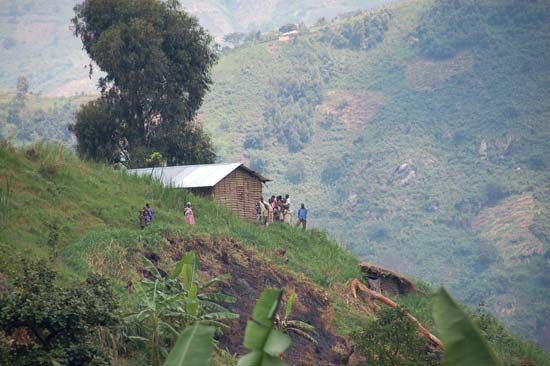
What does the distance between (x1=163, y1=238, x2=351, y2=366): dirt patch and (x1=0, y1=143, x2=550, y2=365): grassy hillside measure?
4 centimetres

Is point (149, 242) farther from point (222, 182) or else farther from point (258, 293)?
point (222, 182)

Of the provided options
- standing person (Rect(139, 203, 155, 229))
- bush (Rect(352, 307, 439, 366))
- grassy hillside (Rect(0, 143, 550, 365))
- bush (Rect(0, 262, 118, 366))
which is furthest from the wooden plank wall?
bush (Rect(0, 262, 118, 366))

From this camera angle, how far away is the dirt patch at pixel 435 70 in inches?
5241

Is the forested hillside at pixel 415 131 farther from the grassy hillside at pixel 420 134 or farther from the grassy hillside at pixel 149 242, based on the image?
the grassy hillside at pixel 149 242

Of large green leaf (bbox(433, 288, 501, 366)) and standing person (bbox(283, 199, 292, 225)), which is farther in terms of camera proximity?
standing person (bbox(283, 199, 292, 225))

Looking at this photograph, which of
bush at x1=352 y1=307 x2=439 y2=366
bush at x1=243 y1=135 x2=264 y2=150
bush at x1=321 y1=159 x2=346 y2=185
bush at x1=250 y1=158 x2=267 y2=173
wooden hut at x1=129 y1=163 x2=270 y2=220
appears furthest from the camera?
bush at x1=243 y1=135 x2=264 y2=150

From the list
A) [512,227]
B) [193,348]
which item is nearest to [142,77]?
[193,348]

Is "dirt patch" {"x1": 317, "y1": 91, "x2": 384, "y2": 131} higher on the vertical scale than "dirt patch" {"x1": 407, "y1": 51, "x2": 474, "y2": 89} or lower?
lower

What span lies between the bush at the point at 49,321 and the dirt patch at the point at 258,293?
20.2 feet

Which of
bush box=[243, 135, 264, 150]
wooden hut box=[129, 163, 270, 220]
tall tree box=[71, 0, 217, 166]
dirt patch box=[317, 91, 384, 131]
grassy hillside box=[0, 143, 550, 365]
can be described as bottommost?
grassy hillside box=[0, 143, 550, 365]

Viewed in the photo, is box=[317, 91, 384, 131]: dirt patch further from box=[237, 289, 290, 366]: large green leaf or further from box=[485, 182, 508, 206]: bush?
box=[237, 289, 290, 366]: large green leaf

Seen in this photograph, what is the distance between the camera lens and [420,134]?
395 feet

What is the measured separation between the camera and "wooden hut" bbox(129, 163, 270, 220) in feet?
105

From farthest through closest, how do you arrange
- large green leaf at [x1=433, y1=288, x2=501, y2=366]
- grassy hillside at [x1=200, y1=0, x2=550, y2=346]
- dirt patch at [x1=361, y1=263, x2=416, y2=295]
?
1. grassy hillside at [x1=200, y1=0, x2=550, y2=346]
2. dirt patch at [x1=361, y1=263, x2=416, y2=295]
3. large green leaf at [x1=433, y1=288, x2=501, y2=366]
